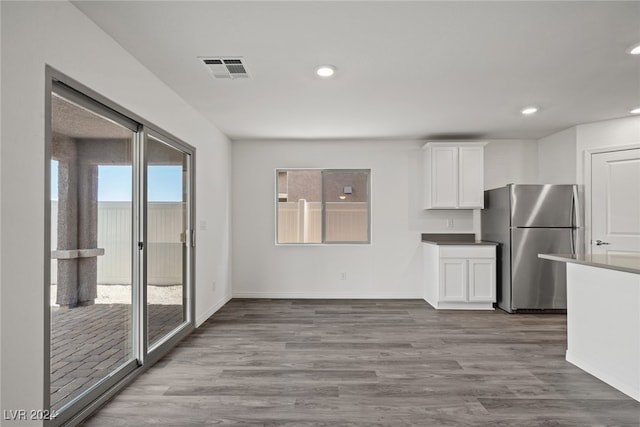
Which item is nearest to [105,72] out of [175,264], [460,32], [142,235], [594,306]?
[142,235]

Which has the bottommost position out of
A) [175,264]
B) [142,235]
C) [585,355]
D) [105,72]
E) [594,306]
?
[585,355]

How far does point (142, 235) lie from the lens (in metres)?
2.83

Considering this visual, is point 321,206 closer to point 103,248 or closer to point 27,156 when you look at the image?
point 103,248

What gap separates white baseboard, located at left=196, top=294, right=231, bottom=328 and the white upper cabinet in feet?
10.8

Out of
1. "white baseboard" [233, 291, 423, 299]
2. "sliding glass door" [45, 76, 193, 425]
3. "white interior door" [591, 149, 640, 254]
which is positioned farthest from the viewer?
"white baseboard" [233, 291, 423, 299]

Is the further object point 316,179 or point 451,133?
point 316,179

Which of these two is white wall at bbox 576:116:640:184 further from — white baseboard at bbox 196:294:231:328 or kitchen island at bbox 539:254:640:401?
white baseboard at bbox 196:294:231:328

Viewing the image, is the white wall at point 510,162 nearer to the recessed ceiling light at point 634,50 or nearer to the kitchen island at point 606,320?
the kitchen island at point 606,320

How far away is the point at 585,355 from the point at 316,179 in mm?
3816

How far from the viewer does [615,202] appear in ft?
14.2

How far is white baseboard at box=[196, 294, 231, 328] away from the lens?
4.04m

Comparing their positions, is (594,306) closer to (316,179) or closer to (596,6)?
(596,6)

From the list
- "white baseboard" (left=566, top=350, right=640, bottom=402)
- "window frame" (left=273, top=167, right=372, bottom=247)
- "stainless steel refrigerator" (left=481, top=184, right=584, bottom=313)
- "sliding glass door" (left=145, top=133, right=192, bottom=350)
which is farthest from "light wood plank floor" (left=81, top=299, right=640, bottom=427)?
"window frame" (left=273, top=167, right=372, bottom=247)

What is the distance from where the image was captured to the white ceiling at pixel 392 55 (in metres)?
2.05
